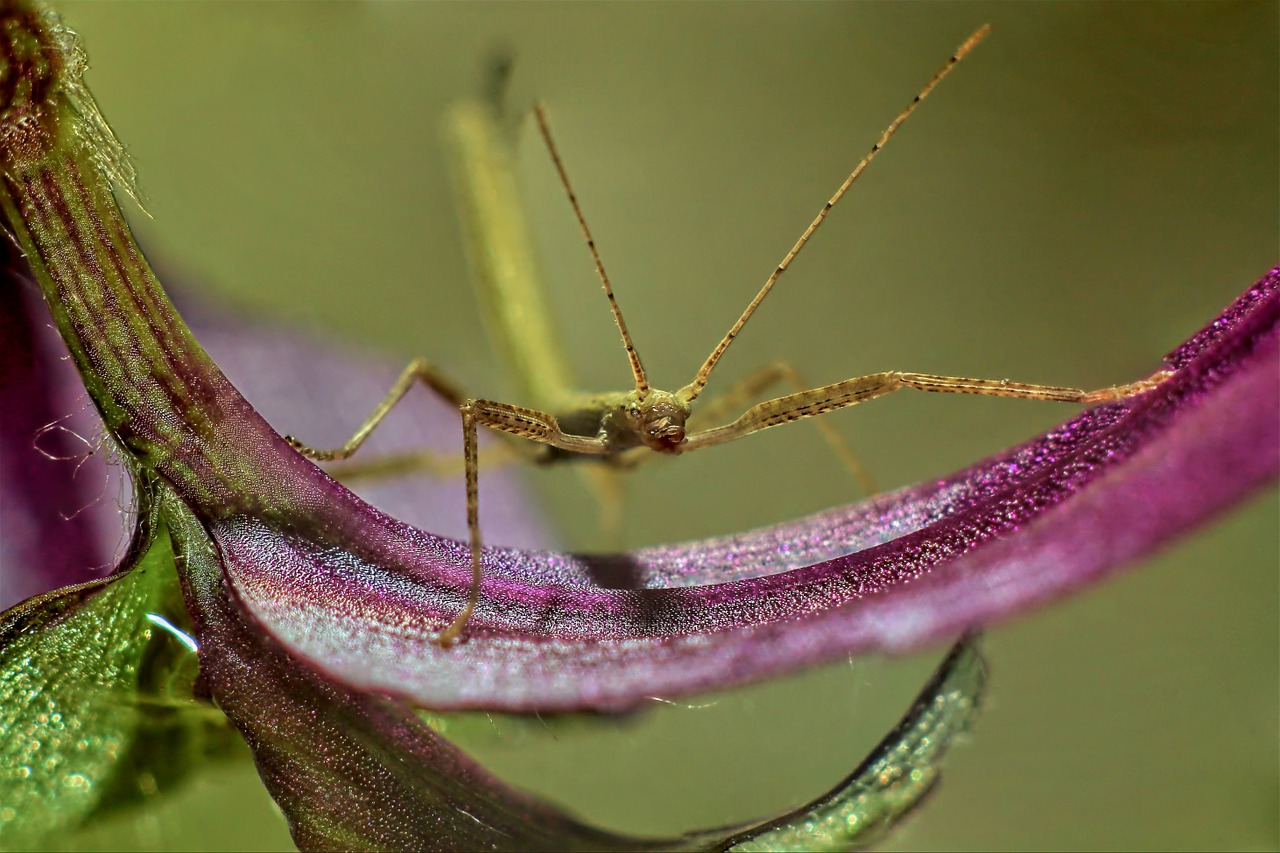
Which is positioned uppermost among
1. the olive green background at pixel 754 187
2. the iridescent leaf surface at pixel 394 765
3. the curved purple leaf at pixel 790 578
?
the olive green background at pixel 754 187

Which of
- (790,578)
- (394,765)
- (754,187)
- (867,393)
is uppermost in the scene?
(754,187)

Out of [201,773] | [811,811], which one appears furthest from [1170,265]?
[201,773]

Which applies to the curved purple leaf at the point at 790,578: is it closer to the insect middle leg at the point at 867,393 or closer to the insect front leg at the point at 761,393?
the insect middle leg at the point at 867,393

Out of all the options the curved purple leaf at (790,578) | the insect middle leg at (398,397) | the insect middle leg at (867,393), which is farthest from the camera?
the insect middle leg at (398,397)

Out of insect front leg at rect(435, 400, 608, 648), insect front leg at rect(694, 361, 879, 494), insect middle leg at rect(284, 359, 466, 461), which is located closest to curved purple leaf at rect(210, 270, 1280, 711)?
insect front leg at rect(435, 400, 608, 648)

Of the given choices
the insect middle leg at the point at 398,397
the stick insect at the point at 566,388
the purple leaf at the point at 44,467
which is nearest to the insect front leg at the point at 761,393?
the stick insect at the point at 566,388

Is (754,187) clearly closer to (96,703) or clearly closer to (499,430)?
(499,430)

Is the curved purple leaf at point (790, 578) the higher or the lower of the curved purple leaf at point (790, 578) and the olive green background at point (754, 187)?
the lower

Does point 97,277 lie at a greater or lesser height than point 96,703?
greater

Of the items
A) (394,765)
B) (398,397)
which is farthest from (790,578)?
(398,397)
